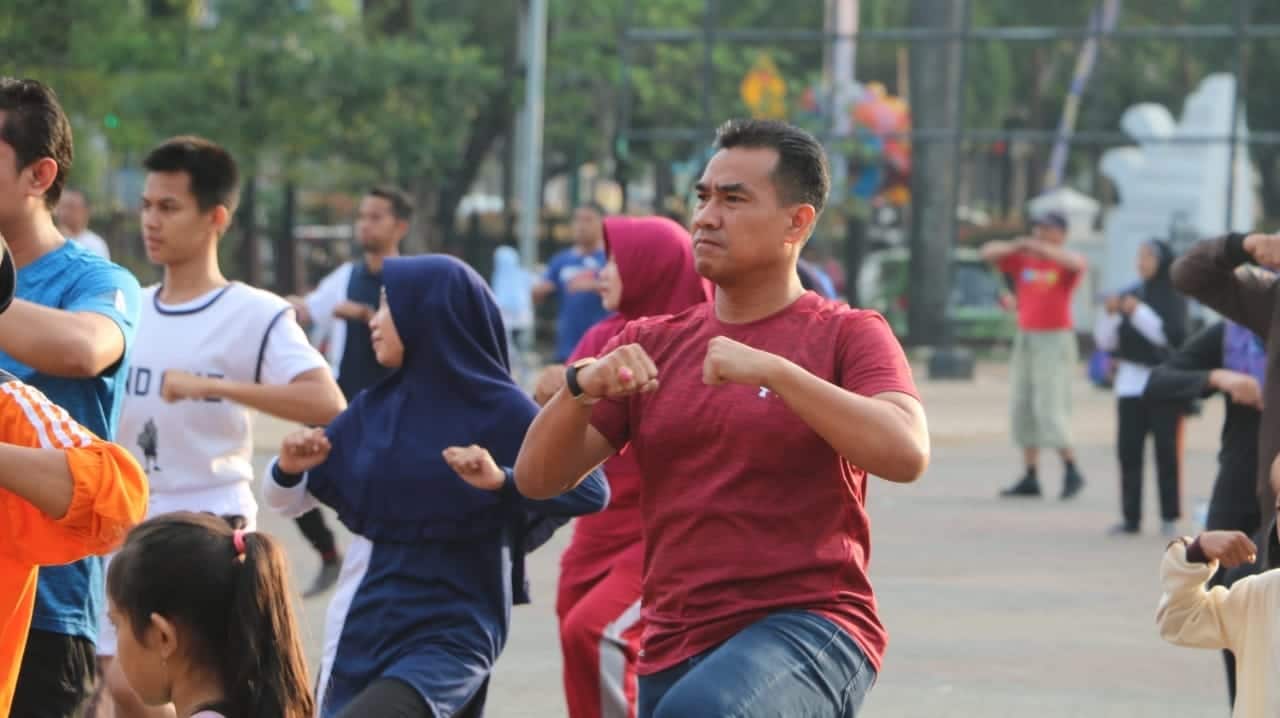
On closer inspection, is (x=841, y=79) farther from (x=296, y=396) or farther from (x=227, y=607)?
(x=227, y=607)

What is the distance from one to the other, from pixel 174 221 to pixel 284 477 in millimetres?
1338

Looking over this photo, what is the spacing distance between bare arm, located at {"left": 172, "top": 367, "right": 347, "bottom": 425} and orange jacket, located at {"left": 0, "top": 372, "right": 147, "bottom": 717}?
193cm

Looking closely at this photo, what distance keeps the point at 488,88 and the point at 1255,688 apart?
26166mm

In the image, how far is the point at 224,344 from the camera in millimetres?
6586

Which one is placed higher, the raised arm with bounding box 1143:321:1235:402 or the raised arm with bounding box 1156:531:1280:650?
the raised arm with bounding box 1156:531:1280:650

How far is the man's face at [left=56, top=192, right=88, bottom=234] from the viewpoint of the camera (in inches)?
634

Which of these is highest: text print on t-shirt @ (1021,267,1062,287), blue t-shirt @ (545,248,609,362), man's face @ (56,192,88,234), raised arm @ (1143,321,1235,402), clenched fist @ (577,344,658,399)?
clenched fist @ (577,344,658,399)

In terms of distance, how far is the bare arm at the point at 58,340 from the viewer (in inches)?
180

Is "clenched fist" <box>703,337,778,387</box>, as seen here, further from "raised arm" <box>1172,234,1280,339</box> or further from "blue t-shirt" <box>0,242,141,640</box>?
"raised arm" <box>1172,234,1280,339</box>

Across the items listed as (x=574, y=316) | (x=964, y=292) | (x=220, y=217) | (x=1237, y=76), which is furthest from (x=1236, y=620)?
(x=964, y=292)

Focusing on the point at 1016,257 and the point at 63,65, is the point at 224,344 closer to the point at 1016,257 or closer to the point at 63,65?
the point at 1016,257

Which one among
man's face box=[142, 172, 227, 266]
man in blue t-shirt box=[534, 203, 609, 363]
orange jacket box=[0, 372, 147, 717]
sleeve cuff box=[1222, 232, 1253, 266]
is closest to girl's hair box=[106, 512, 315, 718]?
orange jacket box=[0, 372, 147, 717]

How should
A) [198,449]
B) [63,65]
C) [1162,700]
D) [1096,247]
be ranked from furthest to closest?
[1096,247] < [63,65] < [1162,700] < [198,449]

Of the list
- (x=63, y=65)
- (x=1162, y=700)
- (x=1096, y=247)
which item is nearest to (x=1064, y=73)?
(x=1096, y=247)
